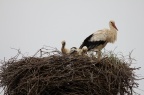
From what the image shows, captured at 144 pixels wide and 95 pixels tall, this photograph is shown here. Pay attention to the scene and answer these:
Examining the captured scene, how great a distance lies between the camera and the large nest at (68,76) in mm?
5777

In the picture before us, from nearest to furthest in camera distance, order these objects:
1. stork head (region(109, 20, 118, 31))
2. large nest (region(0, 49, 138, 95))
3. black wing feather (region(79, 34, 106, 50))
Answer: large nest (region(0, 49, 138, 95)), black wing feather (region(79, 34, 106, 50)), stork head (region(109, 20, 118, 31))

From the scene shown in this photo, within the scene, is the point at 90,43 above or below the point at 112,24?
below

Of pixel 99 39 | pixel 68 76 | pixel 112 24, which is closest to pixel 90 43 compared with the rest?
pixel 99 39

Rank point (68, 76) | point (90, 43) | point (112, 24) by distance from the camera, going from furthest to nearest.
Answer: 1. point (112, 24)
2. point (90, 43)
3. point (68, 76)

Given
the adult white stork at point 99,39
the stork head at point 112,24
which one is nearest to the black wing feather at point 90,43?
the adult white stork at point 99,39

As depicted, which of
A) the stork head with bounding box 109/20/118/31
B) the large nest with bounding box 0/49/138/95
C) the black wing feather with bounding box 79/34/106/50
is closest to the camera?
the large nest with bounding box 0/49/138/95

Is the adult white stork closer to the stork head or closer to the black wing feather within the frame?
the black wing feather

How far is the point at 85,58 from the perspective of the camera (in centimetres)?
611

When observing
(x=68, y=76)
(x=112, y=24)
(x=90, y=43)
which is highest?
(x=112, y=24)

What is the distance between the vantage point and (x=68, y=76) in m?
5.86

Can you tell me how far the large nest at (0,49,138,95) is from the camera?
578 centimetres

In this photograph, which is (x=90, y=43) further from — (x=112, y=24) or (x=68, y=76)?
(x=68, y=76)

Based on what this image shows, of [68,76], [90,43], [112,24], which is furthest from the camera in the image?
[112,24]

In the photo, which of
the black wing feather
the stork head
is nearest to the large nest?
the black wing feather
